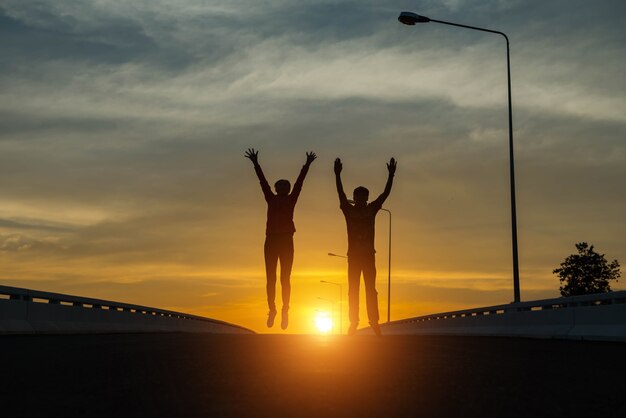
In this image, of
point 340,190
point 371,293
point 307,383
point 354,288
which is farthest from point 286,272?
point 307,383

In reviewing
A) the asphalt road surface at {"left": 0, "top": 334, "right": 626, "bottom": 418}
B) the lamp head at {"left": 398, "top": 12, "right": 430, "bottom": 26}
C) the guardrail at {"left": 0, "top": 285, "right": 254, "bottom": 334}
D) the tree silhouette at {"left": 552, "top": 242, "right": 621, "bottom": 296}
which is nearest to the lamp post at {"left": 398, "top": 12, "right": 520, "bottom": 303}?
the lamp head at {"left": 398, "top": 12, "right": 430, "bottom": 26}

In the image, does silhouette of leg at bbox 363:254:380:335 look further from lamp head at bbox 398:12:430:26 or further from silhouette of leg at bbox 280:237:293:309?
lamp head at bbox 398:12:430:26

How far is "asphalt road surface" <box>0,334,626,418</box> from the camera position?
7234mm

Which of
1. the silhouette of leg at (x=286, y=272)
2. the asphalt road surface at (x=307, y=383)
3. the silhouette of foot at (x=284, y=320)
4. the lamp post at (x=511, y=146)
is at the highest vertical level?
the lamp post at (x=511, y=146)

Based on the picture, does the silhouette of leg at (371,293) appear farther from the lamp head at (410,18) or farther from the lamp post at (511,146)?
the lamp head at (410,18)

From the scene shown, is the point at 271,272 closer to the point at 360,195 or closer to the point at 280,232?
the point at 280,232

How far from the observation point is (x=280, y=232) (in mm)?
16906

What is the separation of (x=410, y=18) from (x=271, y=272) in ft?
54.6

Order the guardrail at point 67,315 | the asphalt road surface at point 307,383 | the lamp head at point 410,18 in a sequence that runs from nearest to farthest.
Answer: the asphalt road surface at point 307,383
the guardrail at point 67,315
the lamp head at point 410,18

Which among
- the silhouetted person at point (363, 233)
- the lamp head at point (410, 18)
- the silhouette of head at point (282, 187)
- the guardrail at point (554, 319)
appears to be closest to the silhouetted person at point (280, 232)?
the silhouette of head at point (282, 187)

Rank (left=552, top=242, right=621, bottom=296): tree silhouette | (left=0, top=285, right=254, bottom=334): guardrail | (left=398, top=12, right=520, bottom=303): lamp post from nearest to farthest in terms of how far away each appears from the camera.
A: (left=0, top=285, right=254, bottom=334): guardrail
(left=398, top=12, right=520, bottom=303): lamp post
(left=552, top=242, right=621, bottom=296): tree silhouette

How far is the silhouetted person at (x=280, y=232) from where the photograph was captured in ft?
54.6

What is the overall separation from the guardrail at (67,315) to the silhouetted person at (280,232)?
17.7ft

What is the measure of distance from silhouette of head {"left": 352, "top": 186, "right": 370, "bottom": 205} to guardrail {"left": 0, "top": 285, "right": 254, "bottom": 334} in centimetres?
727
